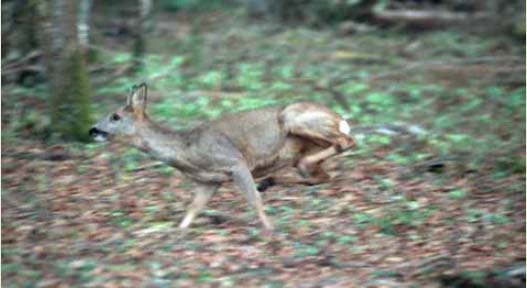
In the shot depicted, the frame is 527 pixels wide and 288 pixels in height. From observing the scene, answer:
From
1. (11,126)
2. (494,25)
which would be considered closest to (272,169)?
(11,126)

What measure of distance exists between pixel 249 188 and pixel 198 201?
0.55 m

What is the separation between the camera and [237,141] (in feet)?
35.7

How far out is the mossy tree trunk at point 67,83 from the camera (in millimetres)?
13516

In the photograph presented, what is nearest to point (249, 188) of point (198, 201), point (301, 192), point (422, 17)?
point (198, 201)

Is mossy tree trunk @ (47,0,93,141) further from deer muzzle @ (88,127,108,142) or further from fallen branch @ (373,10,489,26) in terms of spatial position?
fallen branch @ (373,10,489,26)

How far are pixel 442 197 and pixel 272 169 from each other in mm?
1859

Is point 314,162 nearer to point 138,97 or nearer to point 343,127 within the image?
point 343,127

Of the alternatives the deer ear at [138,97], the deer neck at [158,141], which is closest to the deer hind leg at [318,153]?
the deer neck at [158,141]

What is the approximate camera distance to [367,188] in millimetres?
12188

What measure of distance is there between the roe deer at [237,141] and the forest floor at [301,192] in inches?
15.8

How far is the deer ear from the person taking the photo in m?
11.0

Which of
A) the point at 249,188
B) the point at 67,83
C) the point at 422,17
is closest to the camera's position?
the point at 249,188

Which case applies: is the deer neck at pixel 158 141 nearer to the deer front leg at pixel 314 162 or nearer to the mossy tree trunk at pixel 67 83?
the deer front leg at pixel 314 162

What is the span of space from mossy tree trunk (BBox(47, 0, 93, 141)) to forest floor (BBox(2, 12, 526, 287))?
0.79 ft
